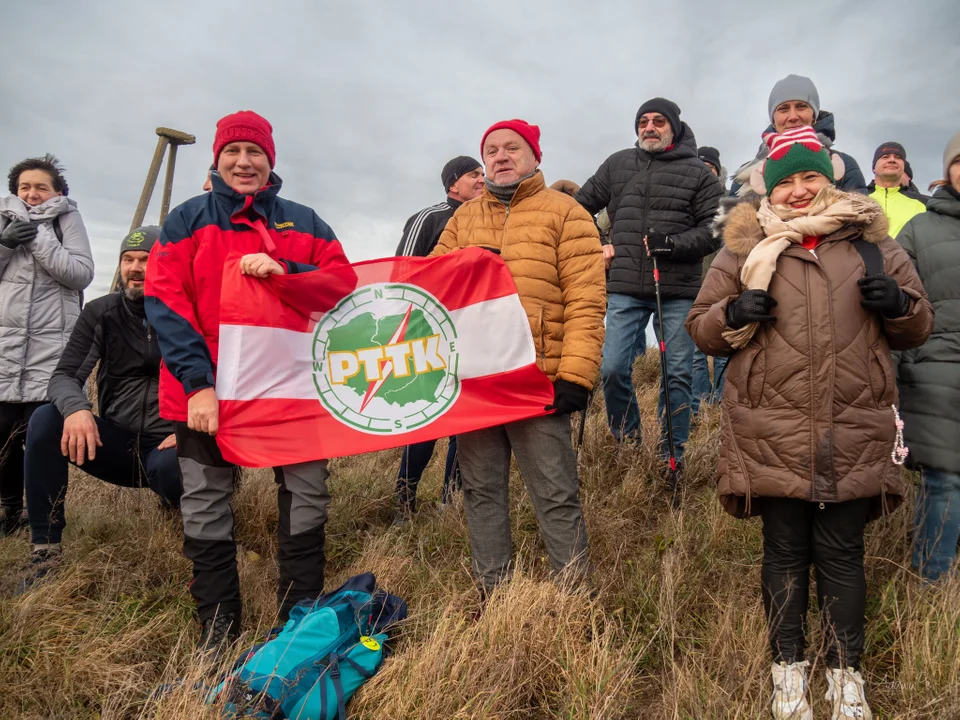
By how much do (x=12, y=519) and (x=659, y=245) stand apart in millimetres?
4736

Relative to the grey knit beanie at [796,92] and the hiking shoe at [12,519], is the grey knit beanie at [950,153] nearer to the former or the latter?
the grey knit beanie at [796,92]

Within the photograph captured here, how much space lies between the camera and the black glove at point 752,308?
8.64ft

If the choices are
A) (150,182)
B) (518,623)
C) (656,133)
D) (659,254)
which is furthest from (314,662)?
(150,182)

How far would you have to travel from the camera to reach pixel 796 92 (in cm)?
438

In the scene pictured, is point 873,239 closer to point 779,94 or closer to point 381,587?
point 779,94

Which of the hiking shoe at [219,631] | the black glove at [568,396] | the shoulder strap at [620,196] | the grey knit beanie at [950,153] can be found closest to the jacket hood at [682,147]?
the shoulder strap at [620,196]

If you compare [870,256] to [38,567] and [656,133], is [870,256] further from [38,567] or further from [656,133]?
[38,567]

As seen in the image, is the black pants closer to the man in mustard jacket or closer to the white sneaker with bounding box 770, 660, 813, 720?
the white sneaker with bounding box 770, 660, 813, 720

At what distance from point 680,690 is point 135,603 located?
269 cm

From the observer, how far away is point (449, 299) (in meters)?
3.53

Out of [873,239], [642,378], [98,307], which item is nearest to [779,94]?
[873,239]

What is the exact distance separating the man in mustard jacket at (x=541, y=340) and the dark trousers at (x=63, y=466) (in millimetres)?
1898

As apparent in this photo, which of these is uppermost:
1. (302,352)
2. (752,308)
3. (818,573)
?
(752,308)

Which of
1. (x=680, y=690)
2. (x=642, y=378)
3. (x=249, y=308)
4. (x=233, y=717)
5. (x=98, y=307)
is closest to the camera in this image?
(x=233, y=717)
